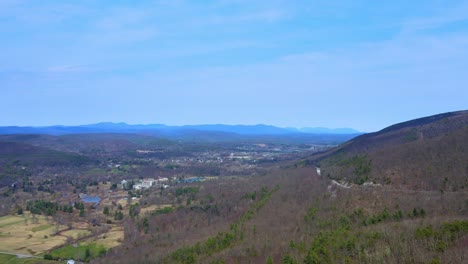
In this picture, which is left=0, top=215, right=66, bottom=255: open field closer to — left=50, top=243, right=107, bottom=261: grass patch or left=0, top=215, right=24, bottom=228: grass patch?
left=0, top=215, right=24, bottom=228: grass patch

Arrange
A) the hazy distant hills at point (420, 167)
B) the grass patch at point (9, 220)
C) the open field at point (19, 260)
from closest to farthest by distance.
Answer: the open field at point (19, 260), the hazy distant hills at point (420, 167), the grass patch at point (9, 220)

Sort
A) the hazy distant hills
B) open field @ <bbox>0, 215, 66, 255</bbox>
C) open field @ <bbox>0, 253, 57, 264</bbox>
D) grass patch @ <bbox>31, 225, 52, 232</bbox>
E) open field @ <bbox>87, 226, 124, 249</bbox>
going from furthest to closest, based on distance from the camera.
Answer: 1. grass patch @ <bbox>31, 225, 52, 232</bbox>
2. open field @ <bbox>87, 226, 124, 249</bbox>
3. open field @ <bbox>0, 215, 66, 255</bbox>
4. the hazy distant hills
5. open field @ <bbox>0, 253, 57, 264</bbox>

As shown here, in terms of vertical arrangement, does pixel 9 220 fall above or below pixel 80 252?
above

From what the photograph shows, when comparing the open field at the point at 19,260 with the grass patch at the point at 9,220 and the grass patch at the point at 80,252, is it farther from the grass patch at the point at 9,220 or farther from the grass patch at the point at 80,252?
the grass patch at the point at 9,220

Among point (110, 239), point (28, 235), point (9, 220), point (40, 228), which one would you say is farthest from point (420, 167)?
point (9, 220)

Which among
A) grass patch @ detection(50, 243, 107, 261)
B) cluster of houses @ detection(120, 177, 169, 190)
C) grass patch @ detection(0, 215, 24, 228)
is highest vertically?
cluster of houses @ detection(120, 177, 169, 190)

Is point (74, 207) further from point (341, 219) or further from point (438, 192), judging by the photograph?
point (438, 192)

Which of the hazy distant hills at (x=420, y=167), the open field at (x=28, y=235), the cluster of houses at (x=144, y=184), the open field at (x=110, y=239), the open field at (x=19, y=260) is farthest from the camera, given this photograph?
the cluster of houses at (x=144, y=184)

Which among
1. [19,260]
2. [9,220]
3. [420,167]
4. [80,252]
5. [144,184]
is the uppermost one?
[420,167]

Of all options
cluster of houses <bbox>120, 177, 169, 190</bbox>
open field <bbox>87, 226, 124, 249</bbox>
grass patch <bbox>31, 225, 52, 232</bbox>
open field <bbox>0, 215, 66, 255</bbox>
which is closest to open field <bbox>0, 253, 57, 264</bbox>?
open field <bbox>0, 215, 66, 255</bbox>

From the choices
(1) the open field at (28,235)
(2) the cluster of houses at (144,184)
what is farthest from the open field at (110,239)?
(2) the cluster of houses at (144,184)

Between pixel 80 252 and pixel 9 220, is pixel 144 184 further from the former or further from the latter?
pixel 80 252
